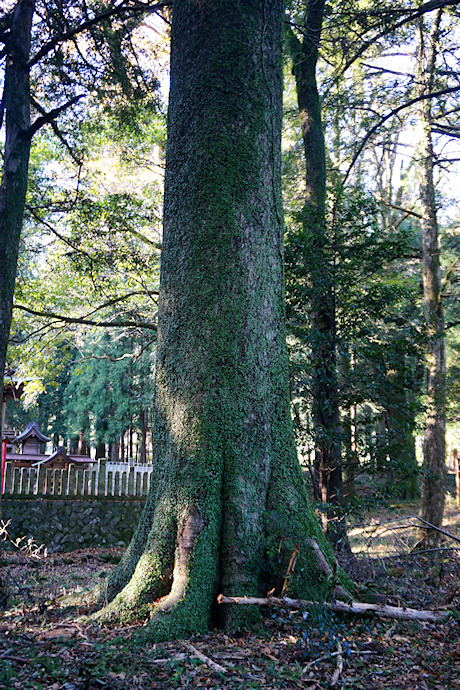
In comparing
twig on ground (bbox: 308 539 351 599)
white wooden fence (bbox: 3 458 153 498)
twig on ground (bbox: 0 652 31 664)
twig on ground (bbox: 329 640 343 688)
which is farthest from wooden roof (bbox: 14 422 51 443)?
twig on ground (bbox: 329 640 343 688)

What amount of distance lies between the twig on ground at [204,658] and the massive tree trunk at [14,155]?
4.04 meters

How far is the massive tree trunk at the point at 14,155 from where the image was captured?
225 inches

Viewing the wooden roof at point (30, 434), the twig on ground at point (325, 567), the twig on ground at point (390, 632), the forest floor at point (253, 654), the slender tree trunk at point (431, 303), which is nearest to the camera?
the forest floor at point (253, 654)

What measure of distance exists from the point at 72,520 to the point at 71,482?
766 millimetres

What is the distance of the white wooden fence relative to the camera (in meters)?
9.71

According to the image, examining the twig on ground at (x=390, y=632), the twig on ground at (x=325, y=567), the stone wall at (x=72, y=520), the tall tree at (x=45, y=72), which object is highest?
the tall tree at (x=45, y=72)

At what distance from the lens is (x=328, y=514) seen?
6469 mm

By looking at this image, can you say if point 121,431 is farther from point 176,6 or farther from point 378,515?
point 176,6

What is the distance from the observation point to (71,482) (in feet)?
32.8

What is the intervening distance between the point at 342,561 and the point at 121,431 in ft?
80.2

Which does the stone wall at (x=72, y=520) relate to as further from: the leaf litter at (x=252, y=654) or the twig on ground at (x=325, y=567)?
the twig on ground at (x=325, y=567)

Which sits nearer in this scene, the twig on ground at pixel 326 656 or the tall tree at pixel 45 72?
the twig on ground at pixel 326 656

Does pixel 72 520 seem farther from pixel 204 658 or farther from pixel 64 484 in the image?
pixel 204 658

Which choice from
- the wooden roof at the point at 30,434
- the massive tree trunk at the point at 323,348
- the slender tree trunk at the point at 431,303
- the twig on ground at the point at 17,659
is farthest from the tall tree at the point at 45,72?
the wooden roof at the point at 30,434
